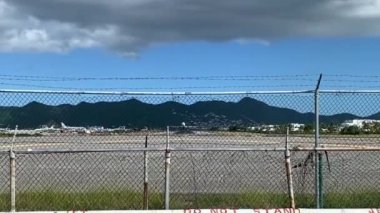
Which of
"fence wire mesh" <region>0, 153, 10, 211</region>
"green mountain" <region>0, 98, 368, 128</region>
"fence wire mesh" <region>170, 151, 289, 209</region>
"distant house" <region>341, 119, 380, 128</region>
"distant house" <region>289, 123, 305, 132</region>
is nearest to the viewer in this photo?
"fence wire mesh" <region>0, 153, 10, 211</region>

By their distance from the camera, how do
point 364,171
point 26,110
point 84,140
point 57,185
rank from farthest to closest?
point 364,171
point 57,185
point 84,140
point 26,110

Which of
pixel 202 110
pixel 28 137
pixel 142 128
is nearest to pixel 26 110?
pixel 28 137

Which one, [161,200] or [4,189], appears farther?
[4,189]

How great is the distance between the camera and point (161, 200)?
432 inches

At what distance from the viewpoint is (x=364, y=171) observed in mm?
17062

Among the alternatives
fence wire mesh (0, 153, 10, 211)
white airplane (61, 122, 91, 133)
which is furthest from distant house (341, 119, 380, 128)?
fence wire mesh (0, 153, 10, 211)

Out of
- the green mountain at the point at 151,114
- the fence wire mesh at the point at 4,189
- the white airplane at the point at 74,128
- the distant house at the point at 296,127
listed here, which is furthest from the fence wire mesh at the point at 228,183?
the fence wire mesh at the point at 4,189

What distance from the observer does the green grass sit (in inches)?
414

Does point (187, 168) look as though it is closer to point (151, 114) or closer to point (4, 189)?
point (4, 189)

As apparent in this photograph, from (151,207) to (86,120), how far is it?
1.71m

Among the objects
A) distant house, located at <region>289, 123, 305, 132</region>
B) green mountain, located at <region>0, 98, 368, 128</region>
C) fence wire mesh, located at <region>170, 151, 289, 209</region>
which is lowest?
fence wire mesh, located at <region>170, 151, 289, 209</region>

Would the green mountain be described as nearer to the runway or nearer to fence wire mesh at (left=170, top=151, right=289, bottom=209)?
the runway

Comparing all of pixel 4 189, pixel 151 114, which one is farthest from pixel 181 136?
pixel 4 189

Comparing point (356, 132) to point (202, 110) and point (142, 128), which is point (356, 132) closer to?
point (202, 110)
